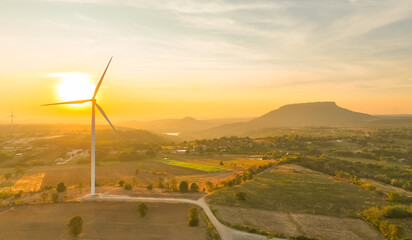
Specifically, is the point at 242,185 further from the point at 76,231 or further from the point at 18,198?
the point at 18,198

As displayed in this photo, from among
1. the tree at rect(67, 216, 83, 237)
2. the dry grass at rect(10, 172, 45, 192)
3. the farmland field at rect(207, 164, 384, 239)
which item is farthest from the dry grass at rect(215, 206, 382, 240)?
the dry grass at rect(10, 172, 45, 192)

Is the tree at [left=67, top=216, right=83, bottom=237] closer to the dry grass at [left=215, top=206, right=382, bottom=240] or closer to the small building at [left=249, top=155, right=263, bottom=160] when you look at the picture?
the dry grass at [left=215, top=206, right=382, bottom=240]

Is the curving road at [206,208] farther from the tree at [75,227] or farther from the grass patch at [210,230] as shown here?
the tree at [75,227]

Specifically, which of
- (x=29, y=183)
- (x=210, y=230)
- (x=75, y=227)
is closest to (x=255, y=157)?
(x=210, y=230)

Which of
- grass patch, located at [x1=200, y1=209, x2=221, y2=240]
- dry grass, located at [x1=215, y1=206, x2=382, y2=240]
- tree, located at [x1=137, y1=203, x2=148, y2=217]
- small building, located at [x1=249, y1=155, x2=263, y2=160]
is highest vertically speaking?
tree, located at [x1=137, y1=203, x2=148, y2=217]

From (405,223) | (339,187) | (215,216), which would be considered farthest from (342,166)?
(215,216)

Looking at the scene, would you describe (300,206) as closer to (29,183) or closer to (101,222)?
(101,222)

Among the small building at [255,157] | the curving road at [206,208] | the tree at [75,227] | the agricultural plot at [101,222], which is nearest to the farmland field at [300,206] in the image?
the curving road at [206,208]
